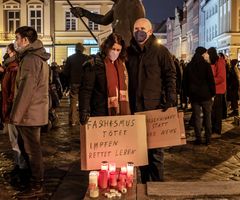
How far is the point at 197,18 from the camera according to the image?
8012cm

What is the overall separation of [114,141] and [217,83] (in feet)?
21.0

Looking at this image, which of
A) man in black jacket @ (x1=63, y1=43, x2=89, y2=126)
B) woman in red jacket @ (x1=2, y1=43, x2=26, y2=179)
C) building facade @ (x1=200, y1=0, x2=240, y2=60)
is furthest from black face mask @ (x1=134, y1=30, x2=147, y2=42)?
building facade @ (x1=200, y1=0, x2=240, y2=60)

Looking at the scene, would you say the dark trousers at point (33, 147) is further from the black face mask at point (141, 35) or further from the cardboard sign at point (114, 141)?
the black face mask at point (141, 35)

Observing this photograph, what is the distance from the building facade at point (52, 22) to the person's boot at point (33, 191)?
1638 inches

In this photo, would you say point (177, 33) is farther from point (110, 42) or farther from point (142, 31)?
point (110, 42)

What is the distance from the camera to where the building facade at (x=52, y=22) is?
48.0 metres

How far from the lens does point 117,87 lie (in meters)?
5.45

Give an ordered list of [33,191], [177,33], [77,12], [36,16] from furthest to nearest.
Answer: [177,33] → [36,16] → [77,12] → [33,191]

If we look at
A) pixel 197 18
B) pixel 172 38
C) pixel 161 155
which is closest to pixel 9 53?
pixel 161 155

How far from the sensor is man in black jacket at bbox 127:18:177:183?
5.54 m

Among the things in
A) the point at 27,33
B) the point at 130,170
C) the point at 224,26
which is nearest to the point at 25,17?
the point at 224,26

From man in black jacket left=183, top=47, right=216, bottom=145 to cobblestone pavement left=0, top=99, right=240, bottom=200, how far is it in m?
0.52

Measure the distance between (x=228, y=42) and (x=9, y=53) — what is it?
45.0 metres

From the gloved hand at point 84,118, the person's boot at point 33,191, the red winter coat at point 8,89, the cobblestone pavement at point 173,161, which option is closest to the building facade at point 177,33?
the cobblestone pavement at point 173,161
